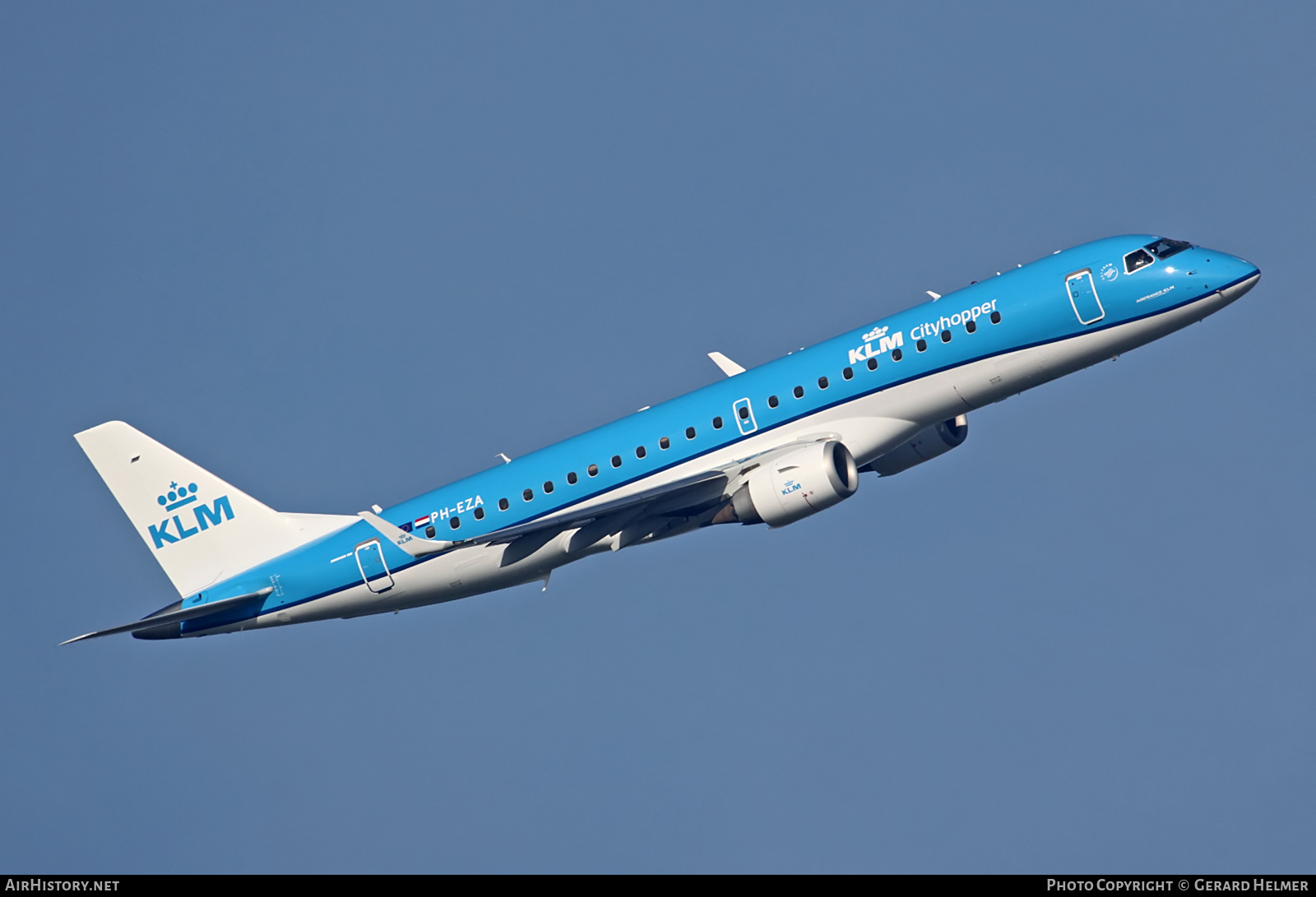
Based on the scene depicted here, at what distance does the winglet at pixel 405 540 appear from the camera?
171 feet

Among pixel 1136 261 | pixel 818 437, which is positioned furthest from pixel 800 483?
pixel 1136 261

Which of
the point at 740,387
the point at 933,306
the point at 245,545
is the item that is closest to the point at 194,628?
the point at 245,545

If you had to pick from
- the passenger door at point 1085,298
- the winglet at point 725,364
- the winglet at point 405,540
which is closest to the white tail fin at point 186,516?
the winglet at point 405,540

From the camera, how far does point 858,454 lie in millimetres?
51656

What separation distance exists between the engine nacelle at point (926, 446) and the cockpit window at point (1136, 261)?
29.8ft

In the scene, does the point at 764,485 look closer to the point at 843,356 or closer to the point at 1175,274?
the point at 843,356

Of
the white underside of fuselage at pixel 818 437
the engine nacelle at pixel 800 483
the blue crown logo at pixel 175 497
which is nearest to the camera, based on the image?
the engine nacelle at pixel 800 483

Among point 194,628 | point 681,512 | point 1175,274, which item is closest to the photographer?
point 1175,274

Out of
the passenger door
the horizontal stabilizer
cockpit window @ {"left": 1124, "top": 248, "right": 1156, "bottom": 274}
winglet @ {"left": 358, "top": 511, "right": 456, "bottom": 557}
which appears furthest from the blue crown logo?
cockpit window @ {"left": 1124, "top": 248, "right": 1156, "bottom": 274}

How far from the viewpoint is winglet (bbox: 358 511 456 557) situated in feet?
171

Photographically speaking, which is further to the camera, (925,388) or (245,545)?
(245,545)

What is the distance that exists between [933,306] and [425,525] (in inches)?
797

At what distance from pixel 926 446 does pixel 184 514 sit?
28699mm

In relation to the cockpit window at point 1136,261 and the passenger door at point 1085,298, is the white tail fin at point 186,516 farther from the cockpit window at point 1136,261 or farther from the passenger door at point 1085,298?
the cockpit window at point 1136,261
